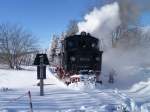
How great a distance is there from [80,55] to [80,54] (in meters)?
0.09

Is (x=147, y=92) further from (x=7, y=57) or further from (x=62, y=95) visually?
(x=7, y=57)

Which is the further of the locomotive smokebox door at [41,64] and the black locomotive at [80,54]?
the black locomotive at [80,54]

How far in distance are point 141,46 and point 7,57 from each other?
25.0 metres

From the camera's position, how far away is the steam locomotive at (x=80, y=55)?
26234 mm

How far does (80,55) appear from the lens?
26.3 meters

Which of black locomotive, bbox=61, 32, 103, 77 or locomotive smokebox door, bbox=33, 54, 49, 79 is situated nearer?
locomotive smokebox door, bbox=33, 54, 49, 79

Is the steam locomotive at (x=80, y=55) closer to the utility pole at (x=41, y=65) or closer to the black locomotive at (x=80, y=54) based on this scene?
the black locomotive at (x=80, y=54)

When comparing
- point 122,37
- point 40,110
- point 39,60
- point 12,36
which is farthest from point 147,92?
point 12,36

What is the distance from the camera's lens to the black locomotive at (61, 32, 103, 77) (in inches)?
1033

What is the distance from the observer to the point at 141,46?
214 ft

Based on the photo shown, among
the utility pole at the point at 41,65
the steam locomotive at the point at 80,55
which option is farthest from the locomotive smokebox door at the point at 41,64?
the steam locomotive at the point at 80,55

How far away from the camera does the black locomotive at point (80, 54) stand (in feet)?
86.1

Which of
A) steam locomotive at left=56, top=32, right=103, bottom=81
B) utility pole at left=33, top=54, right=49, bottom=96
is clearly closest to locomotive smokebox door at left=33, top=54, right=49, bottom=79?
utility pole at left=33, top=54, right=49, bottom=96

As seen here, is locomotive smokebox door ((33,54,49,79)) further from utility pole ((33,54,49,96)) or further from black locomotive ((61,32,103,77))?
black locomotive ((61,32,103,77))
